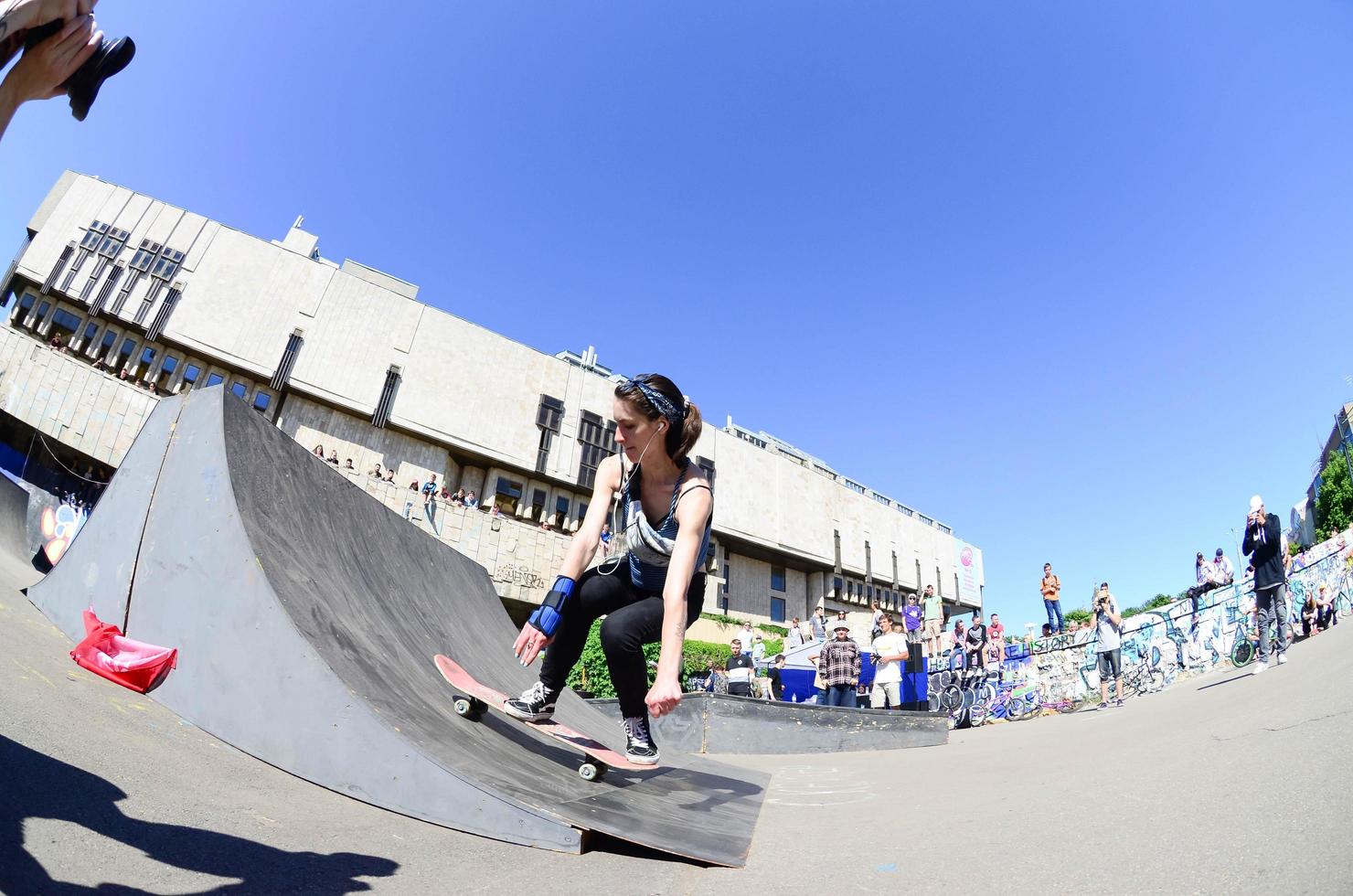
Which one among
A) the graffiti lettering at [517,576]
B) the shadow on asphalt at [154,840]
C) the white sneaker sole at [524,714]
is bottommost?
the shadow on asphalt at [154,840]

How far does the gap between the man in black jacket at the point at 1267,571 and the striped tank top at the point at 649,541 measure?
282 inches

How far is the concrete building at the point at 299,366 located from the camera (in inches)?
924

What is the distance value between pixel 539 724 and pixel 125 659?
1498 millimetres

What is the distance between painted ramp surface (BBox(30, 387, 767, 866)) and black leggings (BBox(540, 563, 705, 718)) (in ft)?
1.10

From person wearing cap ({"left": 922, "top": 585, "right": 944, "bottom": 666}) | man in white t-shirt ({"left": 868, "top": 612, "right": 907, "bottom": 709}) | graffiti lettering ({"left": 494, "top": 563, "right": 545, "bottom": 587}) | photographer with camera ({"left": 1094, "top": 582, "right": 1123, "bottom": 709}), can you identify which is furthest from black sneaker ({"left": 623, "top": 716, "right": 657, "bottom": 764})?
graffiti lettering ({"left": 494, "top": 563, "right": 545, "bottom": 587})

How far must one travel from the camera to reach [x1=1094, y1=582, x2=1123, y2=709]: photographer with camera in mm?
9070

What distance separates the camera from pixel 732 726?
7.41m

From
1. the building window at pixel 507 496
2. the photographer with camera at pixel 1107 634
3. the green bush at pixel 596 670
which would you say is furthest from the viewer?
the building window at pixel 507 496

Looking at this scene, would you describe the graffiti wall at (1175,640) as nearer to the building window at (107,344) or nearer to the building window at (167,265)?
the building window at (167,265)

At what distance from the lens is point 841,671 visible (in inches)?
342

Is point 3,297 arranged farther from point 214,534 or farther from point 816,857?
point 816,857

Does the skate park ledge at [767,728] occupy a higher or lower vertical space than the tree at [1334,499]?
lower

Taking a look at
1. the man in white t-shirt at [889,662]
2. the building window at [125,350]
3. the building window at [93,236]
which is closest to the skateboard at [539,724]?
the man in white t-shirt at [889,662]

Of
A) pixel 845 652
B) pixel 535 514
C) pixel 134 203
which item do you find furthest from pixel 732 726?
pixel 134 203
